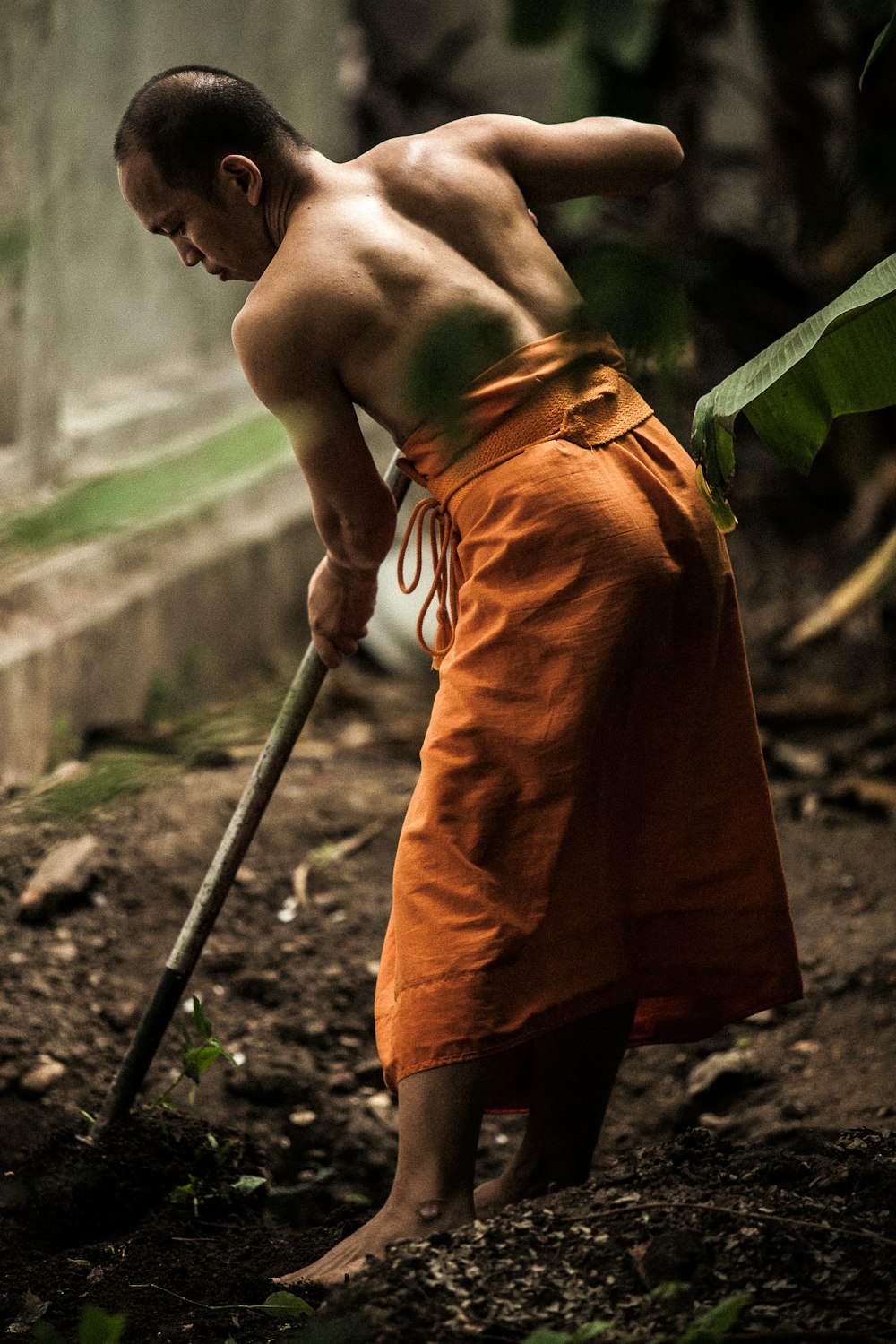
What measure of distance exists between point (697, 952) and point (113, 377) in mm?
3123

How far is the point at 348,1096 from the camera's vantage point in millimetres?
2596

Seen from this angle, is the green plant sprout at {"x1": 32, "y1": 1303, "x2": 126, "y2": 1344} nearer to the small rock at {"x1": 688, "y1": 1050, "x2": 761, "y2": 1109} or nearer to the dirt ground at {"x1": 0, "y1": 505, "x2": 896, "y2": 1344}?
the dirt ground at {"x1": 0, "y1": 505, "x2": 896, "y2": 1344}

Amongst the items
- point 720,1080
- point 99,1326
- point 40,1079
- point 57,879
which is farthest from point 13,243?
point 57,879

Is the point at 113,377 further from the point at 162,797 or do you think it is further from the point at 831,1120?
the point at 831,1120

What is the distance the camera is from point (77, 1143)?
2.12 metres

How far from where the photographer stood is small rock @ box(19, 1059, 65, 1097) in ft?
7.80

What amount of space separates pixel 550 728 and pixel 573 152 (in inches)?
31.1

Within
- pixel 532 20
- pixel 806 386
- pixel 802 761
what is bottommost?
pixel 802 761

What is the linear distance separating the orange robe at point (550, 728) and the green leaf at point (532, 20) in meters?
0.41

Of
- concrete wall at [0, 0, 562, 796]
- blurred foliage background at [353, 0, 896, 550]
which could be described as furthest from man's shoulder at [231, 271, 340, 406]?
blurred foliage background at [353, 0, 896, 550]

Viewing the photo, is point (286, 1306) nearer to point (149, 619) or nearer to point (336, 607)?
point (336, 607)

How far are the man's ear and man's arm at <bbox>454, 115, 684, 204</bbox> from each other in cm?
30

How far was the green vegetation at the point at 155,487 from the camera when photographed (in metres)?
0.58

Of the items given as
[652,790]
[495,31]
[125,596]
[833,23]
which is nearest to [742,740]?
[652,790]
